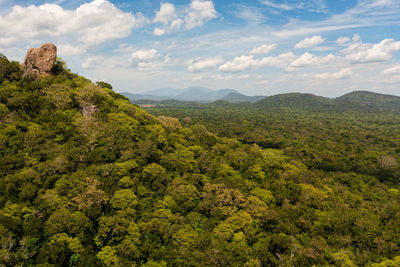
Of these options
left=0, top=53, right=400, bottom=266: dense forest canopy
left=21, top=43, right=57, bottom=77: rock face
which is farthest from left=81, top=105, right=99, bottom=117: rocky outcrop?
left=21, top=43, right=57, bottom=77: rock face

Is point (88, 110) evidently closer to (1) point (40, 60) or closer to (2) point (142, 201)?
(1) point (40, 60)

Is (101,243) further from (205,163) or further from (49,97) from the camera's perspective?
(49,97)

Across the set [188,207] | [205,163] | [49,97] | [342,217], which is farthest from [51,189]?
[342,217]

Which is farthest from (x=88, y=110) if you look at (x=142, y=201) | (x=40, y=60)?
(x=142, y=201)

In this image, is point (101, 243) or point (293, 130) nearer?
point (101, 243)

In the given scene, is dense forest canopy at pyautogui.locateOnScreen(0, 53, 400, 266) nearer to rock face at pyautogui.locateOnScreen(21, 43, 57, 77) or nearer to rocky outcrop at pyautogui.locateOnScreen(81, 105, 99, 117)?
rocky outcrop at pyautogui.locateOnScreen(81, 105, 99, 117)

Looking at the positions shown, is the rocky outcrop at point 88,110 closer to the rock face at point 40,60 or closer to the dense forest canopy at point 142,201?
the dense forest canopy at point 142,201

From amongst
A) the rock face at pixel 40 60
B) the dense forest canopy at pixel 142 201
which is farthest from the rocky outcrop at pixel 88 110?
the rock face at pixel 40 60
